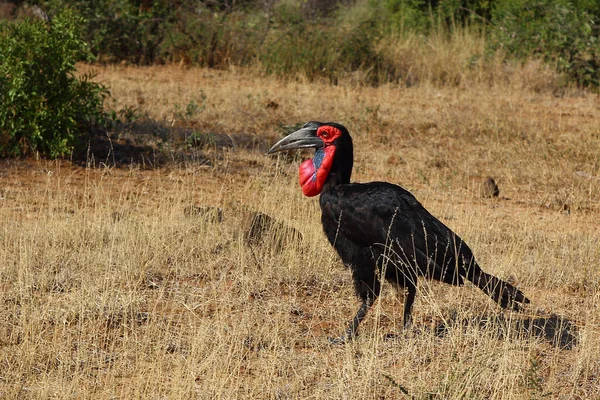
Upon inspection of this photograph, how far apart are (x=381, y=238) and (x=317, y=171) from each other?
61 cm

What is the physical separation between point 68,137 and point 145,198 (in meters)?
1.20

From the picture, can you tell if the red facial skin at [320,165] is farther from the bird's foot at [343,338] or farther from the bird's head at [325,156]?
the bird's foot at [343,338]

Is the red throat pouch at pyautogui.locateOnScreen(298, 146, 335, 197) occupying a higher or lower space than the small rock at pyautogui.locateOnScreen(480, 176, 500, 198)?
higher

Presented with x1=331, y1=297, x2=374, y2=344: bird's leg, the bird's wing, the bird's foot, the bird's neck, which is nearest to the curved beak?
the bird's neck

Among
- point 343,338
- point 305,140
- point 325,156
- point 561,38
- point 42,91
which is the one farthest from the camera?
point 561,38

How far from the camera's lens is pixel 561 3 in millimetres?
14383

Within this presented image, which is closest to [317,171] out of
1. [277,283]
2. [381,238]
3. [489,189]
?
[381,238]

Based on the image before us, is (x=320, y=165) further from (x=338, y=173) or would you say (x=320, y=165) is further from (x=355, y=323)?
(x=355, y=323)

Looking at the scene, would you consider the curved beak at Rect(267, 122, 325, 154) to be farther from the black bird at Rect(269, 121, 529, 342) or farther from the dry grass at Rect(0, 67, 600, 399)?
the dry grass at Rect(0, 67, 600, 399)

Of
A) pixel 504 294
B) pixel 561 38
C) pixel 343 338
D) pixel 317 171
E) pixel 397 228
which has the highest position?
pixel 317 171

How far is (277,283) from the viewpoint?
5738 mm

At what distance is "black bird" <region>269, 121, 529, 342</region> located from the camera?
4934 mm

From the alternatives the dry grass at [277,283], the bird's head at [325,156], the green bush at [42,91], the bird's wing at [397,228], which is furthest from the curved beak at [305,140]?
the green bush at [42,91]

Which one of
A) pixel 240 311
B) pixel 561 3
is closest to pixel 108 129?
pixel 240 311
